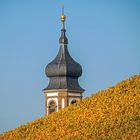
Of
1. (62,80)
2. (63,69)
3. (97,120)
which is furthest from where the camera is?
(63,69)

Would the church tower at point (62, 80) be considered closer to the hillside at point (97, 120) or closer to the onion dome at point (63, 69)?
the onion dome at point (63, 69)

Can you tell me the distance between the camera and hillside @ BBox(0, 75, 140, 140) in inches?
852

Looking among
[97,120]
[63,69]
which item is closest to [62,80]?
[63,69]

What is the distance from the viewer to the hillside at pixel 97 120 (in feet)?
71.0

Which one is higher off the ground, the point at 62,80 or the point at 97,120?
the point at 62,80

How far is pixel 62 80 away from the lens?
66.1 metres

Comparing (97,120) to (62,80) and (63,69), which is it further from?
(63,69)

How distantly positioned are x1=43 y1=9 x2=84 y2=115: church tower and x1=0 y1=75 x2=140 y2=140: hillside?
36.6m

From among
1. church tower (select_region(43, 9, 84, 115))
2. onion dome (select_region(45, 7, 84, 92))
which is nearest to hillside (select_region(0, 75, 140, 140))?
church tower (select_region(43, 9, 84, 115))

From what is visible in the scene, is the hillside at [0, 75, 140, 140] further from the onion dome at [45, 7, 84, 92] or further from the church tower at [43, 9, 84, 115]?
the onion dome at [45, 7, 84, 92]

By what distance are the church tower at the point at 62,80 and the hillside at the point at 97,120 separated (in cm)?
3662

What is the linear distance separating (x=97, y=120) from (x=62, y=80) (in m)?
43.0

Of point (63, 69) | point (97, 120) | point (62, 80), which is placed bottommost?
point (97, 120)

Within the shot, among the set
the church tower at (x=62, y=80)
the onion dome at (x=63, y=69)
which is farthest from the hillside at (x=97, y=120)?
the onion dome at (x=63, y=69)
